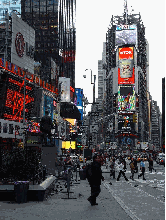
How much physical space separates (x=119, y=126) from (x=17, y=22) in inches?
5093

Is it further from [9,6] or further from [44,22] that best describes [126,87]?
[9,6]

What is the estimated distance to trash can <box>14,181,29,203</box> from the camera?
13070 mm

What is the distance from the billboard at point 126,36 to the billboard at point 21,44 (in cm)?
12127

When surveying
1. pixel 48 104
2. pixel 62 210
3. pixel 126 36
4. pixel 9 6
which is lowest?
pixel 62 210

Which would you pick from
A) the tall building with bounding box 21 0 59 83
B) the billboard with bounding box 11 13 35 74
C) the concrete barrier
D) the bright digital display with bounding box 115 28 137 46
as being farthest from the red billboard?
the concrete barrier

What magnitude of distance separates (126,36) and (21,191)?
186018 mm

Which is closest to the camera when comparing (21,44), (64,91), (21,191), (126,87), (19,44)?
(21,191)

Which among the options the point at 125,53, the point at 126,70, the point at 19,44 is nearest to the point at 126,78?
the point at 126,70

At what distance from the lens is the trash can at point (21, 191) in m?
13.1

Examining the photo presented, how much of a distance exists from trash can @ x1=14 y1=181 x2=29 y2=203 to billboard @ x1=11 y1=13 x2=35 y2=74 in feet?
178

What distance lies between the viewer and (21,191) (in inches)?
520

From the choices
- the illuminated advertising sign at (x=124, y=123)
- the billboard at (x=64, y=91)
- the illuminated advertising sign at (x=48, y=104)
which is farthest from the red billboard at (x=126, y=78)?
the illuminated advertising sign at (x=48, y=104)

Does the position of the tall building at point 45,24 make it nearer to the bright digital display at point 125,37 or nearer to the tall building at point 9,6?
the tall building at point 9,6

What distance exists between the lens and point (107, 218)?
1030 cm
